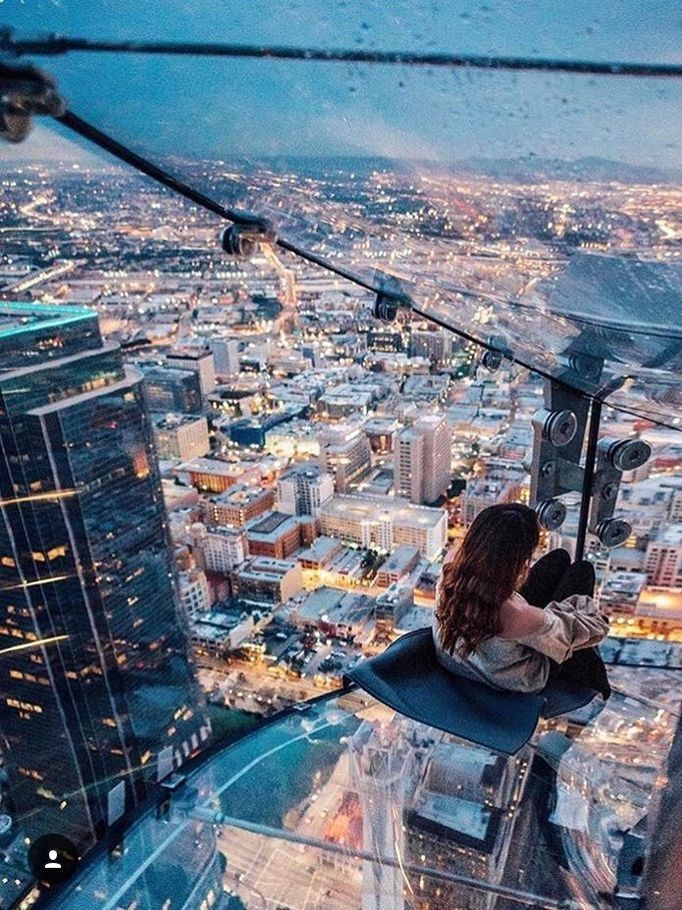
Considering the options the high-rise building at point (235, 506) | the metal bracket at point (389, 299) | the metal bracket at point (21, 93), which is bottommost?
the high-rise building at point (235, 506)

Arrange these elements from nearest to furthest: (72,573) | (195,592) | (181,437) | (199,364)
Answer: (72,573) → (195,592) → (181,437) → (199,364)

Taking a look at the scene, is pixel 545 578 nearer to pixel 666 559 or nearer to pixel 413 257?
pixel 413 257

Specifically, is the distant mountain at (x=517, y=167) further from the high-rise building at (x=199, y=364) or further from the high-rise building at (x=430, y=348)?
the high-rise building at (x=199, y=364)

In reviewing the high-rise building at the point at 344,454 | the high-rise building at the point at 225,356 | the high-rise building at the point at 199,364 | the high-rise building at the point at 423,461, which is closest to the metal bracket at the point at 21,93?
the high-rise building at the point at 423,461

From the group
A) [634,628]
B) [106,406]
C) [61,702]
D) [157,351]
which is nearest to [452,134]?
[106,406]

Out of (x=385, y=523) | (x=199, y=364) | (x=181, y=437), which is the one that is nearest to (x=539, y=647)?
(x=385, y=523)

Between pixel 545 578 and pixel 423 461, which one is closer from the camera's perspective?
pixel 545 578
